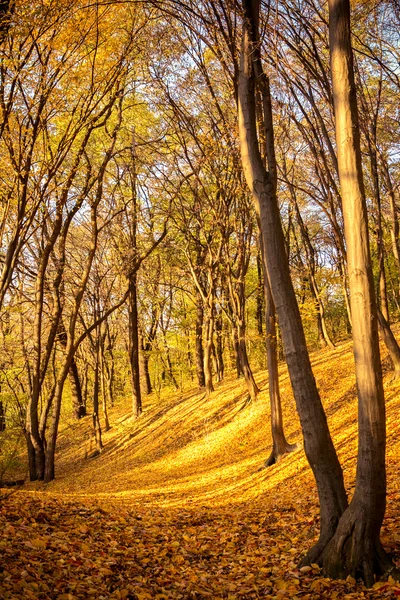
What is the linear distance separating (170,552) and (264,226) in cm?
367

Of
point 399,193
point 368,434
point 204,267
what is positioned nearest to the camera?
point 368,434

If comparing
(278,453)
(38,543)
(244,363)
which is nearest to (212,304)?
(244,363)

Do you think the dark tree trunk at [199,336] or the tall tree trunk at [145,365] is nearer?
the dark tree trunk at [199,336]

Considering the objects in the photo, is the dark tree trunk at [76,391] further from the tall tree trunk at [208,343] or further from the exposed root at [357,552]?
the exposed root at [357,552]

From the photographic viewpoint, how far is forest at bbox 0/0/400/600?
175 inches

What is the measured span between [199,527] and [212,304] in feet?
36.7

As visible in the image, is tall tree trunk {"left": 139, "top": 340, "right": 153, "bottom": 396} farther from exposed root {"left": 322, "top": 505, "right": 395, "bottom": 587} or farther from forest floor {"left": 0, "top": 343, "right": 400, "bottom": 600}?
exposed root {"left": 322, "top": 505, "right": 395, "bottom": 587}

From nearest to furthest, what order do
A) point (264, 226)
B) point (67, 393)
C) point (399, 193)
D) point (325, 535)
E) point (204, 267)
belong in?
point (325, 535)
point (264, 226)
point (204, 267)
point (399, 193)
point (67, 393)

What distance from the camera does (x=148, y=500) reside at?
958 centimetres

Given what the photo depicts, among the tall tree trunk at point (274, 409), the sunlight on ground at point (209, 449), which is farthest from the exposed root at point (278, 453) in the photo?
the sunlight on ground at point (209, 449)

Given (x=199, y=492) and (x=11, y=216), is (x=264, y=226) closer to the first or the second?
(x=199, y=492)

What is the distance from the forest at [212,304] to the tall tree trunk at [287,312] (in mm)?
21

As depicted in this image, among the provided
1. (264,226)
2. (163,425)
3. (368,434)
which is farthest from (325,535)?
(163,425)

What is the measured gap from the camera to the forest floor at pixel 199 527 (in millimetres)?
4391
